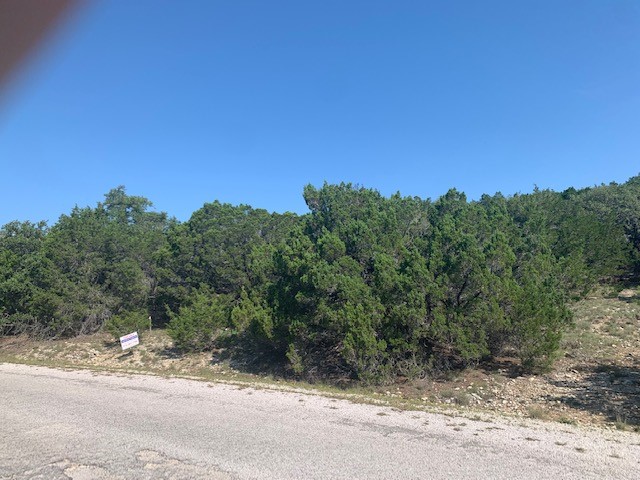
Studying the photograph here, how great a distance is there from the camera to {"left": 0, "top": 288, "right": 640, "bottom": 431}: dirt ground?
1020 centimetres

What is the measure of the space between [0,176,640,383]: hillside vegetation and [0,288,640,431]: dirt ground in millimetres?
891

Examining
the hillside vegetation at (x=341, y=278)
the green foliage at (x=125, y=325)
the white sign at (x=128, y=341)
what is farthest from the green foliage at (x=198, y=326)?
the green foliage at (x=125, y=325)

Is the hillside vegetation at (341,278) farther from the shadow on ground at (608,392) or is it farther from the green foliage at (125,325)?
the shadow on ground at (608,392)

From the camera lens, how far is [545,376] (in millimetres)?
14000

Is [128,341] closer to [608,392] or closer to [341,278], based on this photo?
[341,278]

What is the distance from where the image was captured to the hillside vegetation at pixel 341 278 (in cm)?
1509

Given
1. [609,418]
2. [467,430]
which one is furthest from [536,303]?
[467,430]

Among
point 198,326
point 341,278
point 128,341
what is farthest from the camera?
point 198,326

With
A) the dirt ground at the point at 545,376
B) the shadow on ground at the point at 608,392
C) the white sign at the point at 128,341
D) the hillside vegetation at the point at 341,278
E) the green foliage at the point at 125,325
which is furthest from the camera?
the green foliage at the point at 125,325

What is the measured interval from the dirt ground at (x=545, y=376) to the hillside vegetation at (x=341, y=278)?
89cm

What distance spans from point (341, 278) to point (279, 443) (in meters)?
10.2

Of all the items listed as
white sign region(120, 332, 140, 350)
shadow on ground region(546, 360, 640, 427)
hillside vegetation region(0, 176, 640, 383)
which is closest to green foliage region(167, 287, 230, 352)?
hillside vegetation region(0, 176, 640, 383)

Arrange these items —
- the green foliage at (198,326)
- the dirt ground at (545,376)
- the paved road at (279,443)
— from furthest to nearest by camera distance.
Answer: the green foliage at (198,326) < the dirt ground at (545,376) < the paved road at (279,443)

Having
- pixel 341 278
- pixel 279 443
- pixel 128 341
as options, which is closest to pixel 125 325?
pixel 128 341
